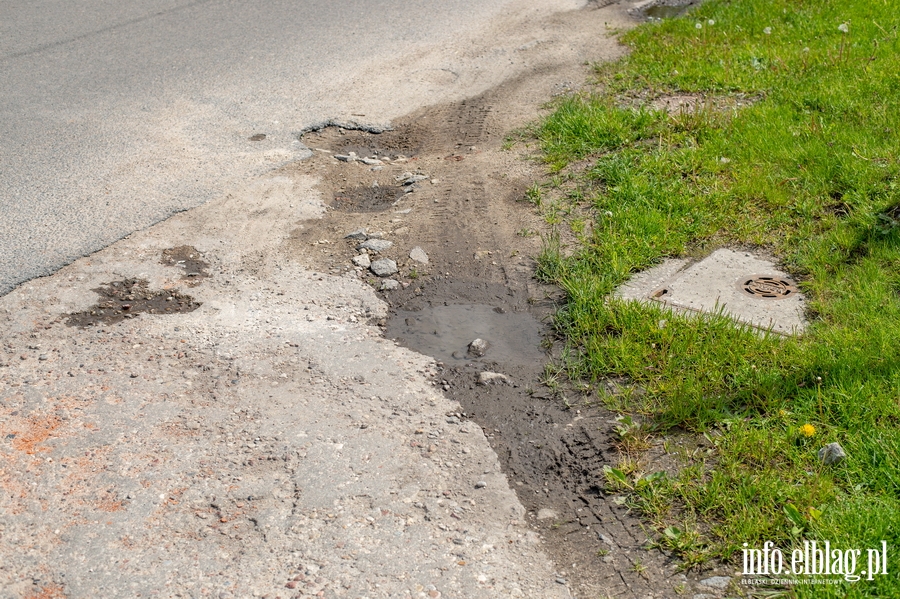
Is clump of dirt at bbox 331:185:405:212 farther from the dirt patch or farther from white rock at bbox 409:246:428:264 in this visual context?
white rock at bbox 409:246:428:264

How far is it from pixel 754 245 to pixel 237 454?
10.1ft

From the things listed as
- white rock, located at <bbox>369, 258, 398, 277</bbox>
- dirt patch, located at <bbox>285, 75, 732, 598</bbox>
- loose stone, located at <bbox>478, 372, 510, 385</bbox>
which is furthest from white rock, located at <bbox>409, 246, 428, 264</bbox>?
loose stone, located at <bbox>478, 372, 510, 385</bbox>

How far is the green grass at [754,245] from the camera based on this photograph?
2.93m

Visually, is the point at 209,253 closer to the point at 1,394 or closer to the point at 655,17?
the point at 1,394

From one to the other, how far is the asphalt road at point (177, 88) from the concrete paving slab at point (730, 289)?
2784 mm

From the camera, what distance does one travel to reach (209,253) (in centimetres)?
458

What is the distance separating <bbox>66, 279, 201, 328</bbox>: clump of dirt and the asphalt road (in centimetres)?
47

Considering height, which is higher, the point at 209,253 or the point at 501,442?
the point at 209,253

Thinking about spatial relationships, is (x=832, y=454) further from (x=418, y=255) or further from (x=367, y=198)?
(x=367, y=198)

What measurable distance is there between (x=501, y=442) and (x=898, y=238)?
2.62 meters

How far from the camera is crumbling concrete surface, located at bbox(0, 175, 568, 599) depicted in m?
2.70

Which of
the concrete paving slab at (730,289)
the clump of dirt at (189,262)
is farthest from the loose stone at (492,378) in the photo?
the clump of dirt at (189,262)

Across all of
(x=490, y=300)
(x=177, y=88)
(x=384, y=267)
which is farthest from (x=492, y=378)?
(x=177, y=88)

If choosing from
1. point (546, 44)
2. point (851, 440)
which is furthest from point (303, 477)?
point (546, 44)
